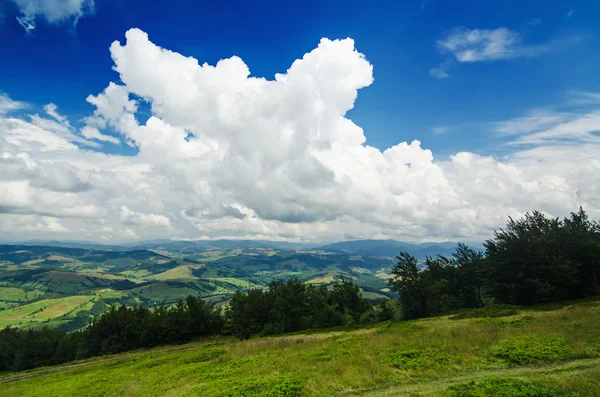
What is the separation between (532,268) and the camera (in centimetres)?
4572

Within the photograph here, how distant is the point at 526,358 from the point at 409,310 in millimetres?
37776

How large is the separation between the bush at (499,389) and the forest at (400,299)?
3558cm

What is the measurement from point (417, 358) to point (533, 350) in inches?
284

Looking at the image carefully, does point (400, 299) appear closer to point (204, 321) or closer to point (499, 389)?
point (499, 389)

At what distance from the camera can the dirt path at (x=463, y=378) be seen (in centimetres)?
1570

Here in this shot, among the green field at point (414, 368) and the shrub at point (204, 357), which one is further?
the shrub at point (204, 357)

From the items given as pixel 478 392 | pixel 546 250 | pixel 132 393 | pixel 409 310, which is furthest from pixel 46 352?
pixel 546 250

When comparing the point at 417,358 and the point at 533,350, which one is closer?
the point at 533,350

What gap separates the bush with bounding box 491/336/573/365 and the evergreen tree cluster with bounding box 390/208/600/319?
29041mm

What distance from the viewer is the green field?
15.8 meters

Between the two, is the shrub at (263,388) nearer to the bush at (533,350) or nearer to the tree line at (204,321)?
the bush at (533,350)

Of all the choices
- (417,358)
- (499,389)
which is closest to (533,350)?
(417,358)

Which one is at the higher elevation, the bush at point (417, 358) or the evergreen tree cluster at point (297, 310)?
the bush at point (417, 358)

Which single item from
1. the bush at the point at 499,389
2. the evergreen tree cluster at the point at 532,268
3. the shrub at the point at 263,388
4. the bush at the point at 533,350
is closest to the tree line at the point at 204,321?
the evergreen tree cluster at the point at 532,268
